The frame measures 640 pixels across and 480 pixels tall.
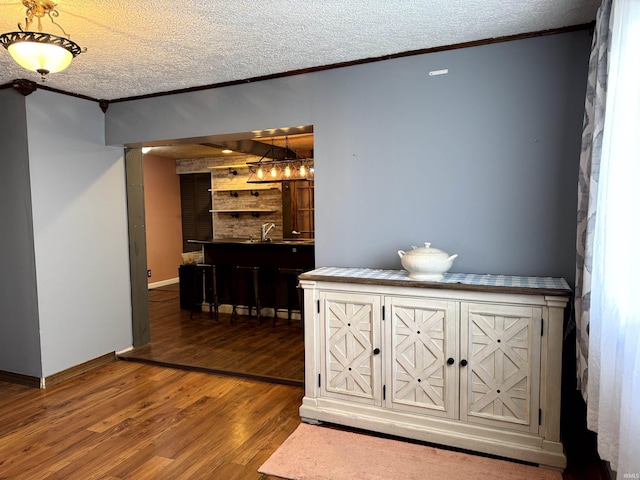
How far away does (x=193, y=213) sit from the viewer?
Answer: 28.5 feet

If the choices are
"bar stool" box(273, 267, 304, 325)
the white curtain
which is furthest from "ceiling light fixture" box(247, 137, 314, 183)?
the white curtain

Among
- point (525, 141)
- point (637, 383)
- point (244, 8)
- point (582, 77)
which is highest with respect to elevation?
point (244, 8)

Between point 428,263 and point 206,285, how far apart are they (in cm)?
414

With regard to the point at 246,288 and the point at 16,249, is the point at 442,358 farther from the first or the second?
the point at 246,288

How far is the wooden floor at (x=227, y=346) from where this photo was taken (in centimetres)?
387

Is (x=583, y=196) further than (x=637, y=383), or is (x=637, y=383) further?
(x=583, y=196)

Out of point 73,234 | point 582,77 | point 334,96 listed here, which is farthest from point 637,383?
point 73,234

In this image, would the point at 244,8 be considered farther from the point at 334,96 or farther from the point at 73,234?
the point at 73,234

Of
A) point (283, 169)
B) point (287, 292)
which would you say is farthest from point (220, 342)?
point (283, 169)

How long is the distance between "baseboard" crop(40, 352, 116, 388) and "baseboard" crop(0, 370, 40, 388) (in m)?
0.08

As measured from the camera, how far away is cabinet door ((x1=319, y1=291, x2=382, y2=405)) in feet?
8.97

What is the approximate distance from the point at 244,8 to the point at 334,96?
108cm

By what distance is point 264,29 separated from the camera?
99.0 inches

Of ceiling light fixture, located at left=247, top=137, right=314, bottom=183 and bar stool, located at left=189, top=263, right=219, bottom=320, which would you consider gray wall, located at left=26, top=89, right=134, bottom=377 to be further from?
ceiling light fixture, located at left=247, top=137, right=314, bottom=183
